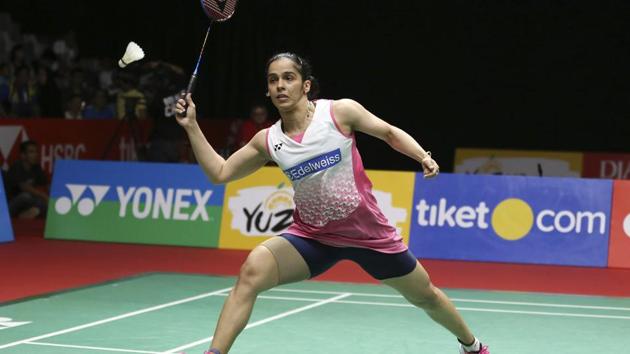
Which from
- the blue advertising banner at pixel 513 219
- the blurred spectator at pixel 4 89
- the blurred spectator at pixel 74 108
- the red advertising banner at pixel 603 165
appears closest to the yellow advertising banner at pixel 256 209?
the blue advertising banner at pixel 513 219

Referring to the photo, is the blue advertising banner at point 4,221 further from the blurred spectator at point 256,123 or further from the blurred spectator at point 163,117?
the blurred spectator at point 256,123

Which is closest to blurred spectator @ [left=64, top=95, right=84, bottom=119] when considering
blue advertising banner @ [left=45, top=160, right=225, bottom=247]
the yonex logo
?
blue advertising banner @ [left=45, top=160, right=225, bottom=247]

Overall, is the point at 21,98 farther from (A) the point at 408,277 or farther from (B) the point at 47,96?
(A) the point at 408,277

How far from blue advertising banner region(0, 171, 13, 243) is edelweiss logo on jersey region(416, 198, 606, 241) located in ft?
13.7

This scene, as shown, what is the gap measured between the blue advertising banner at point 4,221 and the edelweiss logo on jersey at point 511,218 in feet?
13.7

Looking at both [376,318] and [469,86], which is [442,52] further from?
[376,318]

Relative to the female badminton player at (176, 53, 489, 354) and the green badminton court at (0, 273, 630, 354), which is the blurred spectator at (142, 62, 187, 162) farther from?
the female badminton player at (176, 53, 489, 354)

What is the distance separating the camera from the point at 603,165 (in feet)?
47.8

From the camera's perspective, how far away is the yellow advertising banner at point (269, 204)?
11438 millimetres

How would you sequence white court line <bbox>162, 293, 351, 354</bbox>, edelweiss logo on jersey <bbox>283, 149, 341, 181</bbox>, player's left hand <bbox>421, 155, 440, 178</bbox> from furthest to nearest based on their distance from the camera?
white court line <bbox>162, 293, 351, 354</bbox>
edelweiss logo on jersey <bbox>283, 149, 341, 181</bbox>
player's left hand <bbox>421, 155, 440, 178</bbox>

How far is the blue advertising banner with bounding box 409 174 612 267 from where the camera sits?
11.1 m

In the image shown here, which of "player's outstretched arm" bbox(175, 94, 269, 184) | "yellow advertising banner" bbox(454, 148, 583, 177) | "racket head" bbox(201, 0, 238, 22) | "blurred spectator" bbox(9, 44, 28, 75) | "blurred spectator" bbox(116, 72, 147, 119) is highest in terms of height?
"blurred spectator" bbox(9, 44, 28, 75)

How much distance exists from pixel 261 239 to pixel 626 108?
279 inches

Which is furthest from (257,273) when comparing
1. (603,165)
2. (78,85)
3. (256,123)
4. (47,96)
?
(47,96)
